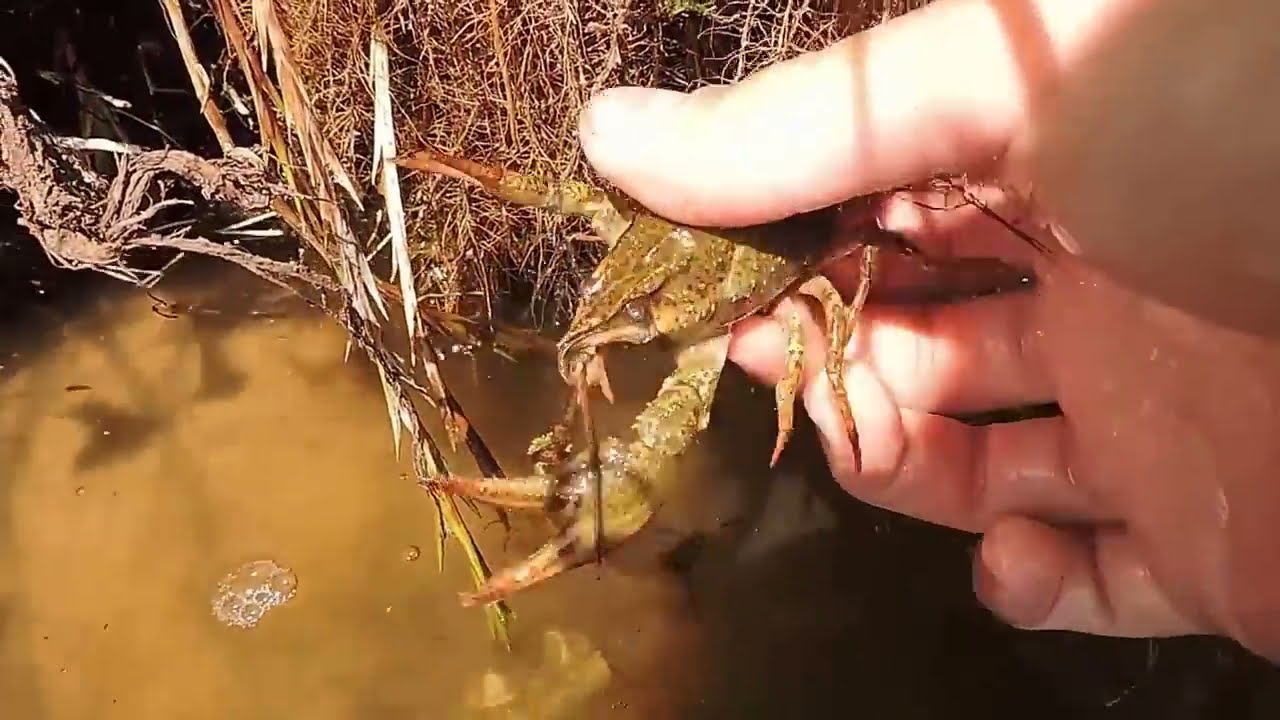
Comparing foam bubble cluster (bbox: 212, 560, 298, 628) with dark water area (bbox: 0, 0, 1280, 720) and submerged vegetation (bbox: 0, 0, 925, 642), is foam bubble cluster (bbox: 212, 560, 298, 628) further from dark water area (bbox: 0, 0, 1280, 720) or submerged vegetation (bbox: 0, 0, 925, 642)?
submerged vegetation (bbox: 0, 0, 925, 642)

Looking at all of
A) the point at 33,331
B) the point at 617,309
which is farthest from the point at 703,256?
the point at 33,331

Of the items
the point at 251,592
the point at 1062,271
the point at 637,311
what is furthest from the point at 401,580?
the point at 1062,271

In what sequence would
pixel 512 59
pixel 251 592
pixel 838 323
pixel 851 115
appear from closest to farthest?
pixel 851 115 → pixel 838 323 → pixel 512 59 → pixel 251 592

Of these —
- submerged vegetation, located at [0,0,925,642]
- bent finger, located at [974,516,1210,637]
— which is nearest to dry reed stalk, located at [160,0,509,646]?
submerged vegetation, located at [0,0,925,642]

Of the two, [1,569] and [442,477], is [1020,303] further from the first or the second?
[1,569]

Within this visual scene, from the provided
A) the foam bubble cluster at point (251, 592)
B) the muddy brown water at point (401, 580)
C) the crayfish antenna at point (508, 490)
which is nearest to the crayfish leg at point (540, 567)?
the crayfish antenna at point (508, 490)

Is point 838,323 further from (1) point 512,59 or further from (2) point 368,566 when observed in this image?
(2) point 368,566
